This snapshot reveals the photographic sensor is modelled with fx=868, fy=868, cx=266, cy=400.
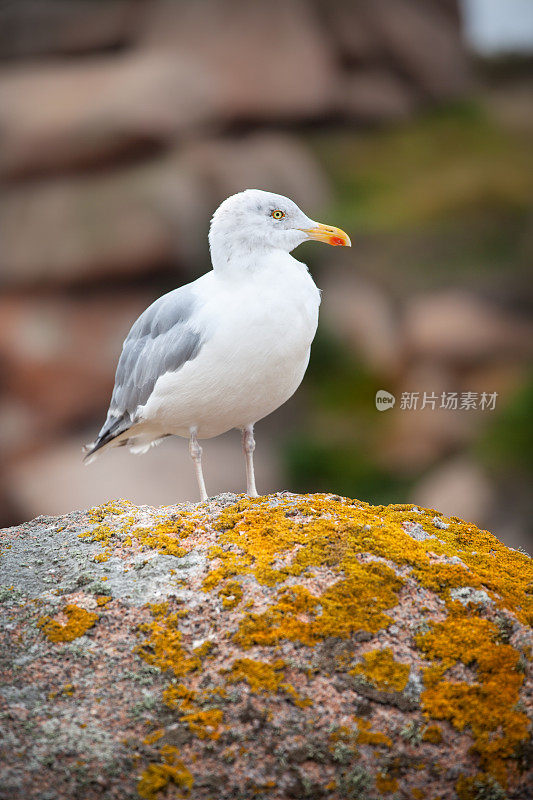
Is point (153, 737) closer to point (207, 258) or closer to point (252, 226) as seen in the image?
point (252, 226)

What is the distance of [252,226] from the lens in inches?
192

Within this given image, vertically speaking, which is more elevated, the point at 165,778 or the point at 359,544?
the point at 359,544

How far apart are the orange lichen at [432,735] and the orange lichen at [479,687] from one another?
1.9 inches

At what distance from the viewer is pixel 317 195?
15406 mm

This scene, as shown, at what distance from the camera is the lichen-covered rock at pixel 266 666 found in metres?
3.04

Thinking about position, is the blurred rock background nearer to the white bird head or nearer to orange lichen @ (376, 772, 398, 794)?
the white bird head

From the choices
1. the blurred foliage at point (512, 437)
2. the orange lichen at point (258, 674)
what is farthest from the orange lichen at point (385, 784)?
the blurred foliage at point (512, 437)

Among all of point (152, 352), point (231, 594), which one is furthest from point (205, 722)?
point (152, 352)

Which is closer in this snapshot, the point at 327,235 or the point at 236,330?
the point at 236,330

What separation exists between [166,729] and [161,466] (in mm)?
9525

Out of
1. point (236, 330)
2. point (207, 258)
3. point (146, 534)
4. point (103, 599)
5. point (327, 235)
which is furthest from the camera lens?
point (207, 258)

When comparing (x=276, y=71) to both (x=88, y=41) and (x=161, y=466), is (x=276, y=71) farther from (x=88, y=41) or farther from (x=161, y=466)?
(x=161, y=466)

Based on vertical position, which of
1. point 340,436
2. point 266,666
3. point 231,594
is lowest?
point 340,436

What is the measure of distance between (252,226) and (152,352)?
0.94 metres
